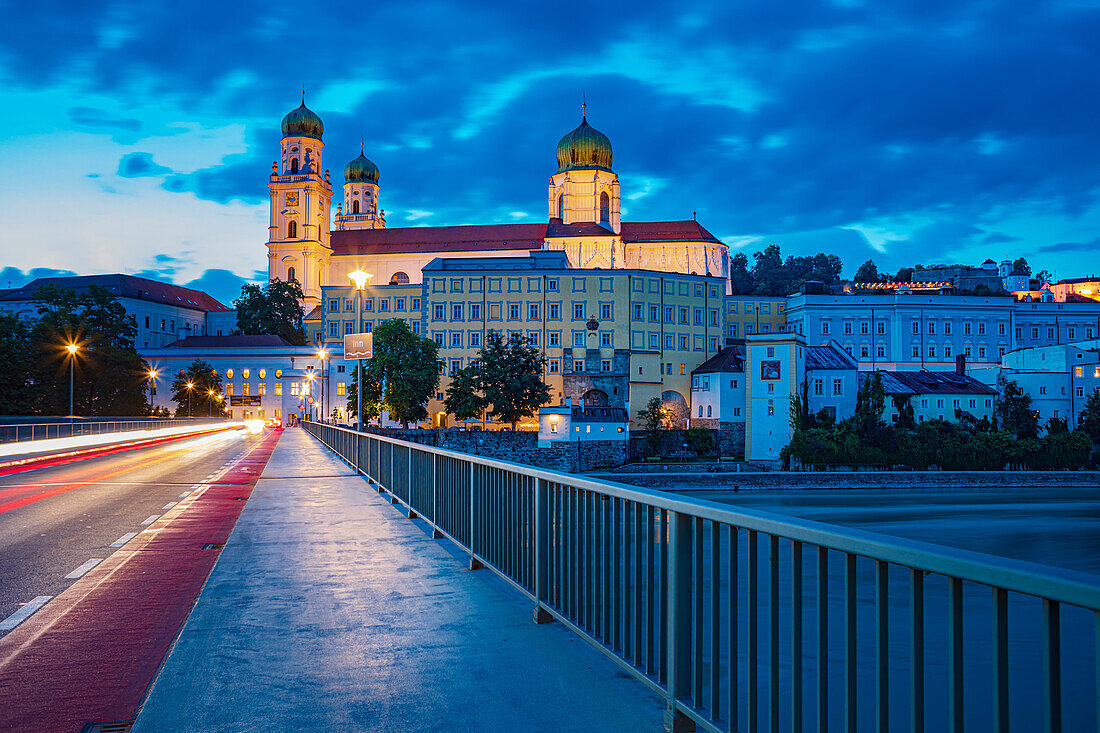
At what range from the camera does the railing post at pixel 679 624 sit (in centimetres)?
405

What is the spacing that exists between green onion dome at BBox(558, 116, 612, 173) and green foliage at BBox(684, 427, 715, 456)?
65102 mm

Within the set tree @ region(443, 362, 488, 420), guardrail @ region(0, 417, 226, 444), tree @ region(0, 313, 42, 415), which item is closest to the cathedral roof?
tree @ region(443, 362, 488, 420)

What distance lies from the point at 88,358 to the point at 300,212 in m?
56.6

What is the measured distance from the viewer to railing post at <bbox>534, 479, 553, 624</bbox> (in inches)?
244

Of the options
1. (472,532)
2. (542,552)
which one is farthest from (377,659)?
(472,532)

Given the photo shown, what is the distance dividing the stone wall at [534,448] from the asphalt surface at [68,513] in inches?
2003

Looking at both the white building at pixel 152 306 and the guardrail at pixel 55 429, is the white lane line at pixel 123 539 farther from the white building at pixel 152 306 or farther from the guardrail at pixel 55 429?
the white building at pixel 152 306

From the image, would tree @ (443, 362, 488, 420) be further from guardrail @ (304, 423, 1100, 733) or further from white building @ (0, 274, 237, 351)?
white building @ (0, 274, 237, 351)

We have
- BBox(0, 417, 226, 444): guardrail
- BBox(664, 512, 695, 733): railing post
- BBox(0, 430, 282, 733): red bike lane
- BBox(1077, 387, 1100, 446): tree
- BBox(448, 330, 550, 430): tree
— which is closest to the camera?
BBox(664, 512, 695, 733): railing post

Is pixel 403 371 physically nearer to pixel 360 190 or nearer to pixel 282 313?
pixel 282 313

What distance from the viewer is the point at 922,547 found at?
2.69 metres

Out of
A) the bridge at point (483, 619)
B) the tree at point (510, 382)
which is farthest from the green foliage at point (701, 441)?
the bridge at point (483, 619)

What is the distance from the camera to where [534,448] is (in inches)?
3194

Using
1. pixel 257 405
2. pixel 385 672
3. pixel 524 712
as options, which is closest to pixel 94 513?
Result: pixel 385 672
